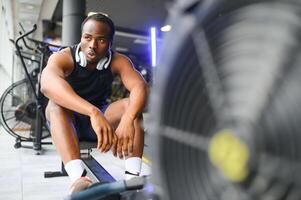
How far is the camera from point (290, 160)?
487 mm

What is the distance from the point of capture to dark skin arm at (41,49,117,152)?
1.18 metres

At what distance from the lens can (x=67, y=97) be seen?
4.19 feet

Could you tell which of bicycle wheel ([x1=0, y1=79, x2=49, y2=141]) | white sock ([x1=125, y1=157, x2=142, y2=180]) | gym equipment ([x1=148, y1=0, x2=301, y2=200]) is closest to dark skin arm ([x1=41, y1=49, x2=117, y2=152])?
white sock ([x1=125, y1=157, x2=142, y2=180])

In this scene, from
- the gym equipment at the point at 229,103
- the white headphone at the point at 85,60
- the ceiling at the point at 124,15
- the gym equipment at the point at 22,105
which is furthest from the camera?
the ceiling at the point at 124,15

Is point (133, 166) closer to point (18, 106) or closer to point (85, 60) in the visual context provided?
point (85, 60)

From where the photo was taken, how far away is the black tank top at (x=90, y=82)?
Answer: 170 centimetres

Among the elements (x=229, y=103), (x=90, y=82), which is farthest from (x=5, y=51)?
(x=229, y=103)

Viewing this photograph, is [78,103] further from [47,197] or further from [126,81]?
[47,197]

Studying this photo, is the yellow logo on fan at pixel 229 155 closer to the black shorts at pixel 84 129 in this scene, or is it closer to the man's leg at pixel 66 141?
the man's leg at pixel 66 141

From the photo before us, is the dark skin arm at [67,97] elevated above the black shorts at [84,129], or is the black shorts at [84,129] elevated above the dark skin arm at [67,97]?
the dark skin arm at [67,97]

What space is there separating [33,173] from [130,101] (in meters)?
1.31

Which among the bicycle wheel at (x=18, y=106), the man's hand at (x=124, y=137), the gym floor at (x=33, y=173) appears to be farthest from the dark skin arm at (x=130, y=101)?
the bicycle wheel at (x=18, y=106)

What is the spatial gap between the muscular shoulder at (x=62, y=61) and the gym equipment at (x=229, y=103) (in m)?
0.95

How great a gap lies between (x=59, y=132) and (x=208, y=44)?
950mm
